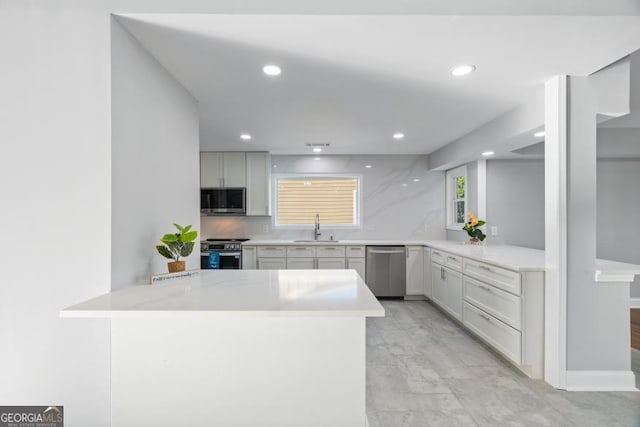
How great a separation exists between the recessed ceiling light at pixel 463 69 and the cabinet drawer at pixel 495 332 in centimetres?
203

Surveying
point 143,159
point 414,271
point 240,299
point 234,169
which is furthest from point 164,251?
point 414,271

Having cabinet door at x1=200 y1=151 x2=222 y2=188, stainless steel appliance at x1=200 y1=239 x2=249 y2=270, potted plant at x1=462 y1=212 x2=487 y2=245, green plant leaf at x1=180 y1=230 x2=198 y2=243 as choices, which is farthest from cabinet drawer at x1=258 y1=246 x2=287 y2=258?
A: green plant leaf at x1=180 y1=230 x2=198 y2=243

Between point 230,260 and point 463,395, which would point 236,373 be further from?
point 230,260

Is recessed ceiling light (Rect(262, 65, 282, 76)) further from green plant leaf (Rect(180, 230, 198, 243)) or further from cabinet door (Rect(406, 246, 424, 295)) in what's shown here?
cabinet door (Rect(406, 246, 424, 295))

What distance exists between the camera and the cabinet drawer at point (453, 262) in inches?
135

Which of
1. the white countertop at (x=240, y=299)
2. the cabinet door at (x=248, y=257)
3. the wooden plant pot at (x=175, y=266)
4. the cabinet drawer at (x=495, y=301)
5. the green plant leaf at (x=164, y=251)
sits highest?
the green plant leaf at (x=164, y=251)

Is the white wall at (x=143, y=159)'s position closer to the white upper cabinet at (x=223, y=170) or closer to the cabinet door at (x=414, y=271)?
the white upper cabinet at (x=223, y=170)

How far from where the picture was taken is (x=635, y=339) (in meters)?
3.06

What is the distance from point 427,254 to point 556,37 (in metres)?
3.20

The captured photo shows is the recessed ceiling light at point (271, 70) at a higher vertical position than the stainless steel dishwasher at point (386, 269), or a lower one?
higher

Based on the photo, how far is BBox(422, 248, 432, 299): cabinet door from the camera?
172 inches

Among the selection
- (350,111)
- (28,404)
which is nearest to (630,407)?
(350,111)

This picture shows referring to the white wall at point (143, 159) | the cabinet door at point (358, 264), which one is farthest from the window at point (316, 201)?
the white wall at point (143, 159)

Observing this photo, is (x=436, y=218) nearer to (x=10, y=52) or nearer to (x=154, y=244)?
(x=154, y=244)
